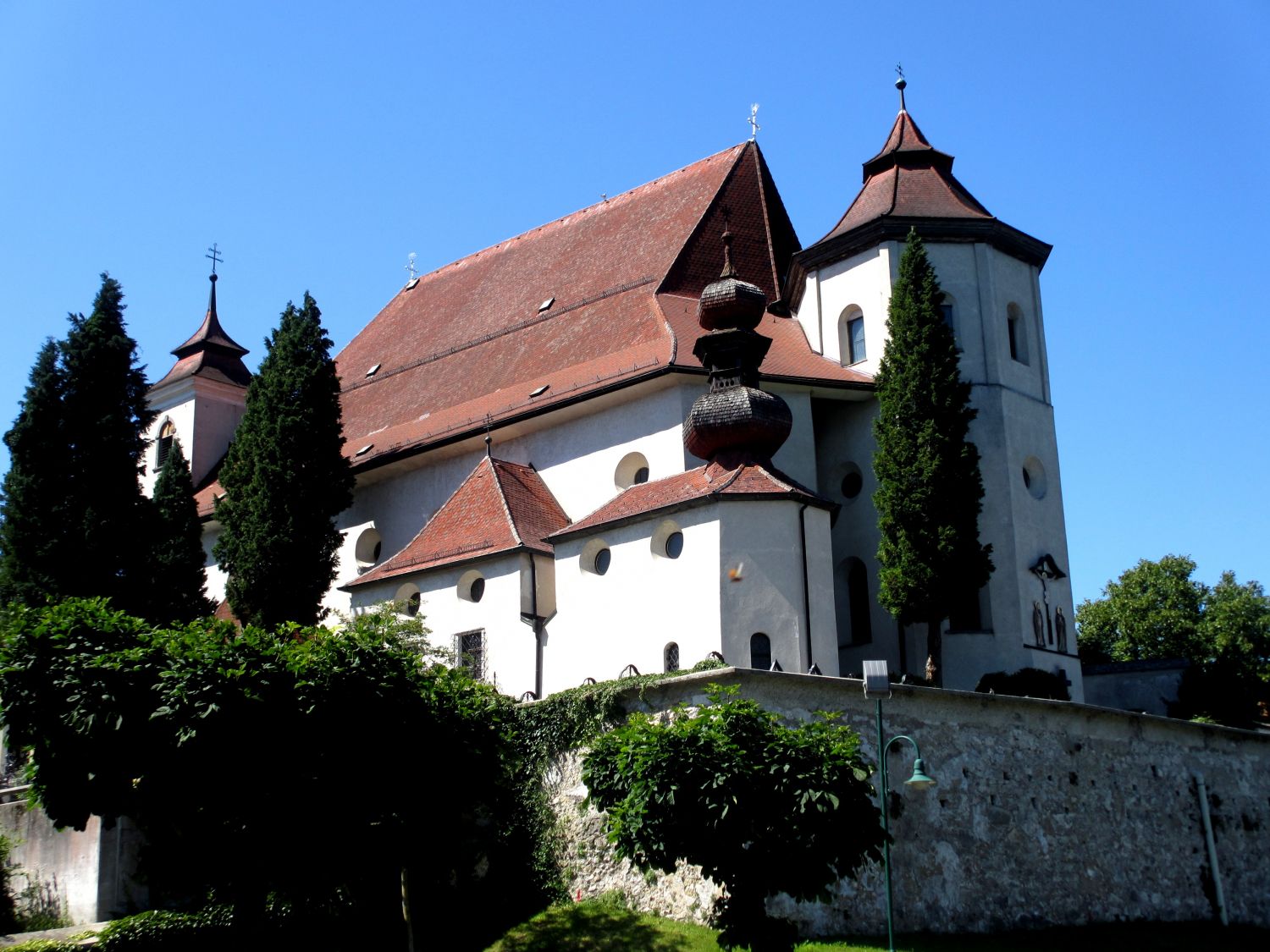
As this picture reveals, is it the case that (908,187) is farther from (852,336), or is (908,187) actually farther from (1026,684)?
(1026,684)

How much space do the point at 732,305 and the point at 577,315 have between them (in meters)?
7.72

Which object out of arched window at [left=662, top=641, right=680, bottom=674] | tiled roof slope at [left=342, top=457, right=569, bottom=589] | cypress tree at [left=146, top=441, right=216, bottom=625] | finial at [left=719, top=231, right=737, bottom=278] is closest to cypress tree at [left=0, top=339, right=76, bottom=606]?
cypress tree at [left=146, top=441, right=216, bottom=625]

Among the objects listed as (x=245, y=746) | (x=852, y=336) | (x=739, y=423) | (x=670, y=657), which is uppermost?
(x=852, y=336)

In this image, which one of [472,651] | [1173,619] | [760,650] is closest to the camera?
[760,650]

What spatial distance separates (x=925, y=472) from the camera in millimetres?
31297

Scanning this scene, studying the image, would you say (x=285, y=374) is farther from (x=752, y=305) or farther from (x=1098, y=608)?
(x=1098, y=608)

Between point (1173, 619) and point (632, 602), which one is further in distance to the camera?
point (1173, 619)

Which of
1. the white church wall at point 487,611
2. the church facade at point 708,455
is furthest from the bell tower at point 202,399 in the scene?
the white church wall at point 487,611

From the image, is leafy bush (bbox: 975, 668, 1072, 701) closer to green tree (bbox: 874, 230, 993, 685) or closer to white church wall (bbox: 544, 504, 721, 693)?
green tree (bbox: 874, 230, 993, 685)

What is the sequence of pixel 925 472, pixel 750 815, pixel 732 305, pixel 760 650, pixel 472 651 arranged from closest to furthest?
1. pixel 750 815
2. pixel 760 650
3. pixel 925 472
4. pixel 472 651
5. pixel 732 305

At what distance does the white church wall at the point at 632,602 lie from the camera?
98.0 ft

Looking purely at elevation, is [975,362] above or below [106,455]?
above

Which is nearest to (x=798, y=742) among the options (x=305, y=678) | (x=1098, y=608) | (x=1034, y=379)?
(x=305, y=678)

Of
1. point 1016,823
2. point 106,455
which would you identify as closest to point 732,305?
point 1016,823
